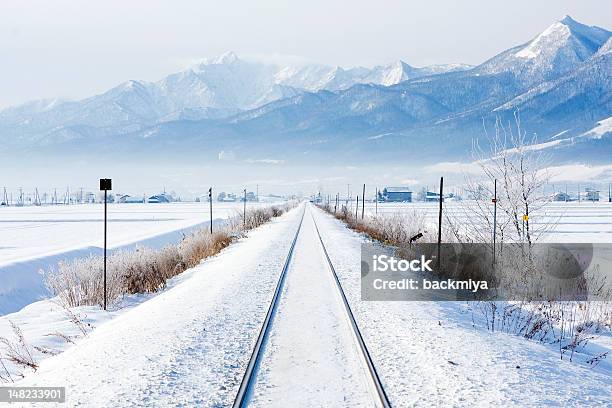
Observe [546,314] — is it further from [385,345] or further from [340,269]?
[340,269]

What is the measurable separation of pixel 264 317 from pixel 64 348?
3.48 meters

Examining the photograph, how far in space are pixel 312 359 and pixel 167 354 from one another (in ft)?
Answer: 6.95

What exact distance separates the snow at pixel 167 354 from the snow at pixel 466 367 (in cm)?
202

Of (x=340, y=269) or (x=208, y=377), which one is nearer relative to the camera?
(x=208, y=377)

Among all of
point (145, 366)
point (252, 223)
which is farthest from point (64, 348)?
point (252, 223)

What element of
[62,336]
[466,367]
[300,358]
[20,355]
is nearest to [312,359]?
[300,358]

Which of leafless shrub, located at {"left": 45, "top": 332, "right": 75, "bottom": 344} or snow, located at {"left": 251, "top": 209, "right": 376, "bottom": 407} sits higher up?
snow, located at {"left": 251, "top": 209, "right": 376, "bottom": 407}

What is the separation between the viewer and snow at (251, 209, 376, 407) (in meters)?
7.01

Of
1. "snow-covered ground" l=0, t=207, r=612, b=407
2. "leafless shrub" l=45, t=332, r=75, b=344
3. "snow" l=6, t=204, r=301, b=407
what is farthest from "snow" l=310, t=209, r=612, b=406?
"leafless shrub" l=45, t=332, r=75, b=344

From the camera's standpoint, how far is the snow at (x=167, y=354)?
23.7 feet

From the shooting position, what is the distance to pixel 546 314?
40.3 ft

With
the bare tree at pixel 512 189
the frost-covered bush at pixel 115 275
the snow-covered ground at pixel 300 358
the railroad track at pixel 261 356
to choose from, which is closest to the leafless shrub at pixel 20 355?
the snow-covered ground at pixel 300 358

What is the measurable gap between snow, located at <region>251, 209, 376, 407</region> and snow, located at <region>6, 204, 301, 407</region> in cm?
42

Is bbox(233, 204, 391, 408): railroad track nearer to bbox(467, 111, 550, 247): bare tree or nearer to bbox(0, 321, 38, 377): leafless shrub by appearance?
bbox(0, 321, 38, 377): leafless shrub
